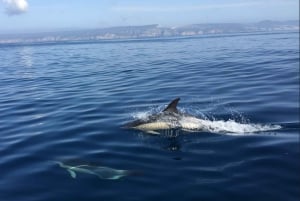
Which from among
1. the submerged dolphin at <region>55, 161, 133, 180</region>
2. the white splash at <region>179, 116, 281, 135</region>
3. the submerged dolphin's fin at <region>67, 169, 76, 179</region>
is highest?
the white splash at <region>179, 116, 281, 135</region>

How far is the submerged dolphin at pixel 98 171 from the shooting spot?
39.4 feet

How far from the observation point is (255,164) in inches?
478

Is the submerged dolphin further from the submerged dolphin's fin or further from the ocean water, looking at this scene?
the ocean water

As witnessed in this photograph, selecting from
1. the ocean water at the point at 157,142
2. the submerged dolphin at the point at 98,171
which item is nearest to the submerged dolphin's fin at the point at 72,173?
the submerged dolphin at the point at 98,171

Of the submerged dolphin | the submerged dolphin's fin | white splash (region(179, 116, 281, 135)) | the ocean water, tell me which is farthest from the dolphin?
the submerged dolphin's fin

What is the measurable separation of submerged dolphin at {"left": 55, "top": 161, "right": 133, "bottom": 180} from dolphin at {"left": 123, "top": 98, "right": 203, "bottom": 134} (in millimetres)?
3894

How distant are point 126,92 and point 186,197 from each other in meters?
15.5

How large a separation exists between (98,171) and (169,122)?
15.6 feet

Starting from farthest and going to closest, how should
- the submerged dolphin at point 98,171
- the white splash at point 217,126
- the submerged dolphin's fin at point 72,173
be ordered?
the white splash at point 217,126 → the submerged dolphin's fin at point 72,173 → the submerged dolphin at point 98,171

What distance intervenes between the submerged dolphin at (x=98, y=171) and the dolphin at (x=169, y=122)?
12.8 ft

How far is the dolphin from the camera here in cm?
1636

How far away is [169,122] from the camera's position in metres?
16.5

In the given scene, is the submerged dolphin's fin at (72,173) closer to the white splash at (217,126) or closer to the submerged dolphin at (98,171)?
the submerged dolphin at (98,171)

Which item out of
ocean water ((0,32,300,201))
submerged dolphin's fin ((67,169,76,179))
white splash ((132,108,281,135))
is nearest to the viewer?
ocean water ((0,32,300,201))
